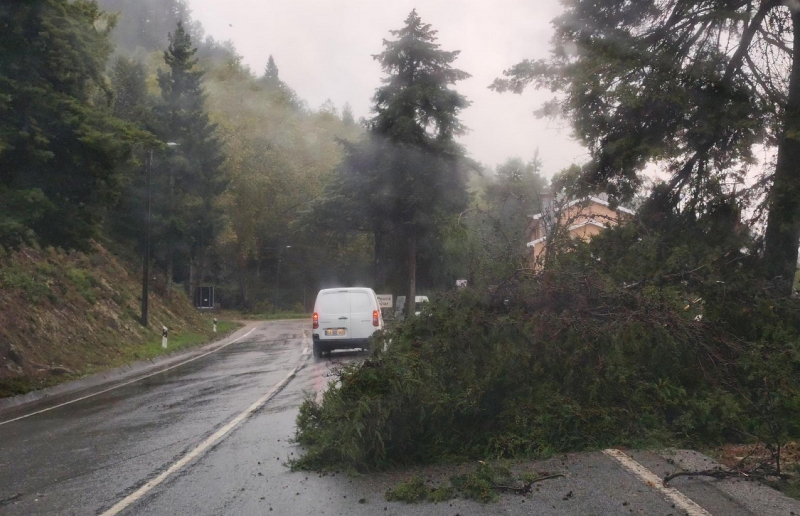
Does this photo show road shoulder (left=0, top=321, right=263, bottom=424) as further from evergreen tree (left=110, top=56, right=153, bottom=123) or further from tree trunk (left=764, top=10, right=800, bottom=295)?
evergreen tree (left=110, top=56, right=153, bottom=123)

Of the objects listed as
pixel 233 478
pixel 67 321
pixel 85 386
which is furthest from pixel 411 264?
pixel 233 478

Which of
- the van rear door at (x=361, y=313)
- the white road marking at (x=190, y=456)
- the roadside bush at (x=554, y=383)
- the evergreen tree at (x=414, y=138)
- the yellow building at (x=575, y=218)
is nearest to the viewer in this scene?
the white road marking at (x=190, y=456)

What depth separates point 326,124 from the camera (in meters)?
83.9

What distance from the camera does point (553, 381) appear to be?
7.67 m

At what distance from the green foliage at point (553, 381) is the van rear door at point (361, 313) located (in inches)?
476

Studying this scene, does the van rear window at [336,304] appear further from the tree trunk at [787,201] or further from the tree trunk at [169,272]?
the tree trunk at [169,272]

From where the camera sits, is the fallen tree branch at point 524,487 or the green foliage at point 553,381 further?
the green foliage at point 553,381

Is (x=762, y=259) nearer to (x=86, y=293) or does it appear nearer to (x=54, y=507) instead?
(x=54, y=507)

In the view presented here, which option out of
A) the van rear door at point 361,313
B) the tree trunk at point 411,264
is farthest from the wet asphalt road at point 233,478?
the tree trunk at point 411,264

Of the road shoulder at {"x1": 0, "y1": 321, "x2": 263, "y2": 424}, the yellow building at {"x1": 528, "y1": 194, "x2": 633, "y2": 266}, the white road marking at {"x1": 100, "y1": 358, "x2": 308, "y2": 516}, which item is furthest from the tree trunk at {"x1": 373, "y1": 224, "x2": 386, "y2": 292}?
the yellow building at {"x1": 528, "y1": 194, "x2": 633, "y2": 266}

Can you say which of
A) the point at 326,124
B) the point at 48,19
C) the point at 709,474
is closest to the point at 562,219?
the point at 709,474

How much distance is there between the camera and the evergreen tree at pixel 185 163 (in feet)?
138

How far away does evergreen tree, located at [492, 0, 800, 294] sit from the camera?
10.3 m

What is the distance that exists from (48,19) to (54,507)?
1122 centimetres
